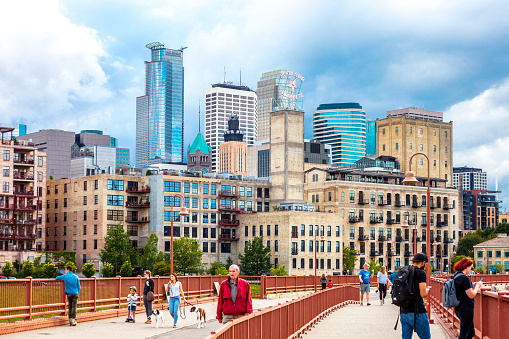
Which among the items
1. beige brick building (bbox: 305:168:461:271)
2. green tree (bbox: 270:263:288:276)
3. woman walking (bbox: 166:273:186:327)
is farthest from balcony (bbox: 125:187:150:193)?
woman walking (bbox: 166:273:186:327)

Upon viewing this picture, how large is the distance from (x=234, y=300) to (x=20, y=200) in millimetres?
119297

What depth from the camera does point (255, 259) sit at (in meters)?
128

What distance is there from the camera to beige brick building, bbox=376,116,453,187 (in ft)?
630

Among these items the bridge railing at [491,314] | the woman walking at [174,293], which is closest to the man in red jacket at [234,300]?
the bridge railing at [491,314]

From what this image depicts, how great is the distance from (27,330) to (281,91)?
5913 inches

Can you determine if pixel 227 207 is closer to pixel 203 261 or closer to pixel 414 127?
pixel 203 261

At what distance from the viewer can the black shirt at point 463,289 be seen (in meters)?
17.0

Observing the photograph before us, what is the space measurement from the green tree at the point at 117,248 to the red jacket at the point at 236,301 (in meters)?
104

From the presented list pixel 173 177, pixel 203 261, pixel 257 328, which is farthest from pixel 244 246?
pixel 257 328

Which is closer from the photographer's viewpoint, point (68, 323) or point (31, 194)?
point (68, 323)

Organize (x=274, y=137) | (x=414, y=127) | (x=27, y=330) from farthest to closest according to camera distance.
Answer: (x=414, y=127) → (x=274, y=137) → (x=27, y=330)

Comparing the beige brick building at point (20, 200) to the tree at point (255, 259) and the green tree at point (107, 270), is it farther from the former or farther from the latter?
the tree at point (255, 259)

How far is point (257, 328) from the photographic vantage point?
57.6ft

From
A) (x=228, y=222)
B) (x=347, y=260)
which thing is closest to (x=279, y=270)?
(x=228, y=222)
